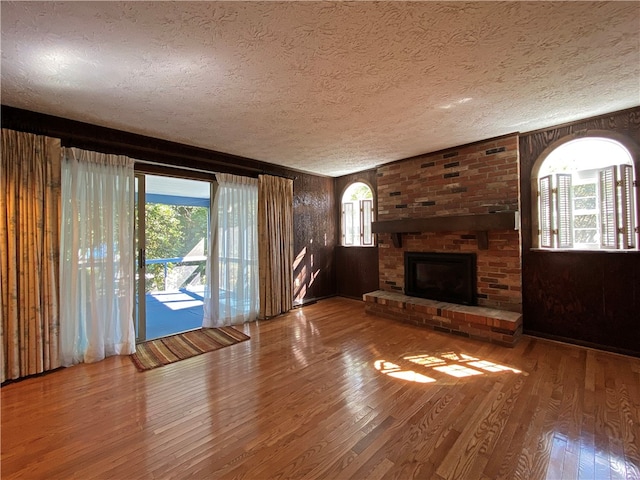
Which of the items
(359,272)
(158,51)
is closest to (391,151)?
(359,272)

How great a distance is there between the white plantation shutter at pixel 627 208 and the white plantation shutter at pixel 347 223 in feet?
11.7

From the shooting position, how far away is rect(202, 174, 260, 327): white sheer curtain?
12.5 ft

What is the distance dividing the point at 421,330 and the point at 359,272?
179 centimetres

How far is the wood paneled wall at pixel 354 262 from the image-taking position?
4.94 meters

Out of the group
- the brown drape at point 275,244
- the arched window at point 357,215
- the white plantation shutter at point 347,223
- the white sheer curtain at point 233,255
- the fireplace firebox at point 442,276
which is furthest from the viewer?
the white plantation shutter at point 347,223

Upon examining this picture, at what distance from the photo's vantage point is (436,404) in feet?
6.54

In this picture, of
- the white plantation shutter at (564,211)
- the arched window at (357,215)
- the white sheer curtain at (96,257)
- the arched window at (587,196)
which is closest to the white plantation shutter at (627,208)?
the arched window at (587,196)

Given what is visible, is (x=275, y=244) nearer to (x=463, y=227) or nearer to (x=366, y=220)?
(x=366, y=220)

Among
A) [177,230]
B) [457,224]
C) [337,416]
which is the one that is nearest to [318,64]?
[337,416]

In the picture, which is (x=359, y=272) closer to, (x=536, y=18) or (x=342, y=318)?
(x=342, y=318)

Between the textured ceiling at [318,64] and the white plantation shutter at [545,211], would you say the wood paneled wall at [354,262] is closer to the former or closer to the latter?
the textured ceiling at [318,64]

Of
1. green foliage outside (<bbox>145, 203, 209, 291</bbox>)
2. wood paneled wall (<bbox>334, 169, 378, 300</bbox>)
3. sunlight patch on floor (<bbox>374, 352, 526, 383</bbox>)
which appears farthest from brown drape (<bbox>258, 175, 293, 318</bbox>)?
sunlight patch on floor (<bbox>374, 352, 526, 383</bbox>)

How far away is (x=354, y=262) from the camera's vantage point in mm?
5234

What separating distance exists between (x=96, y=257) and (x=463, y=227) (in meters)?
4.25
